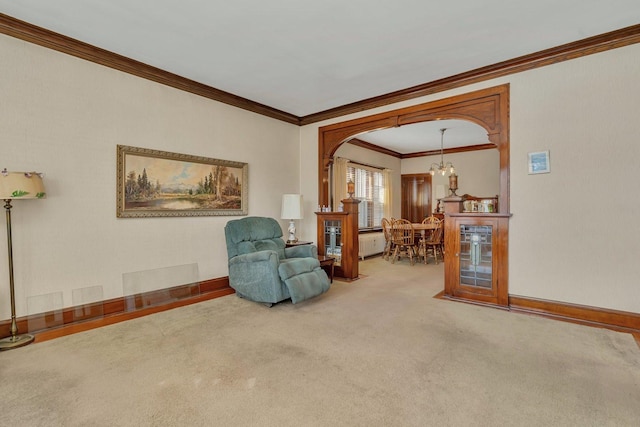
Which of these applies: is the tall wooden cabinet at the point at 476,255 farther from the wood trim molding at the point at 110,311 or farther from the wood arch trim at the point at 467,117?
the wood trim molding at the point at 110,311

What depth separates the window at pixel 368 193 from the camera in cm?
733

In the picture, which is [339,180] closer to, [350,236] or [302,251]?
[350,236]

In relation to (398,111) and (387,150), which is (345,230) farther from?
(387,150)

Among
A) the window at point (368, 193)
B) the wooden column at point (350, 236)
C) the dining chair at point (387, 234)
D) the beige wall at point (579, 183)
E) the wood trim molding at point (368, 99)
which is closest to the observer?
the wood trim molding at point (368, 99)

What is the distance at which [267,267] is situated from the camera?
11.5 ft

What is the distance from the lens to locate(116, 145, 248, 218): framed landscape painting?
3512 millimetres

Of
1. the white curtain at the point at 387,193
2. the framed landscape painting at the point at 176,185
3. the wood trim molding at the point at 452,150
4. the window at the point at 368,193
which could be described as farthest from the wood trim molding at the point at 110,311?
the wood trim molding at the point at 452,150

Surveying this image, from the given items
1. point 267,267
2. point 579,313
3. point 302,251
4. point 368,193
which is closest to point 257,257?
point 267,267

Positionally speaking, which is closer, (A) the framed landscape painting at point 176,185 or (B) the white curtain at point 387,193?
(A) the framed landscape painting at point 176,185

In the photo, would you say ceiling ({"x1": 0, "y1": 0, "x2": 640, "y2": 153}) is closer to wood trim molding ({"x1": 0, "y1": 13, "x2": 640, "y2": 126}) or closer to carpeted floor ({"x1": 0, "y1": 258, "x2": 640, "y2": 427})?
wood trim molding ({"x1": 0, "y1": 13, "x2": 640, "y2": 126})

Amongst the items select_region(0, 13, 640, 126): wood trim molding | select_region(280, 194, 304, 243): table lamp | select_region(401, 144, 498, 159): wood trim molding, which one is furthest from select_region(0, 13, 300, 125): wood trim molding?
select_region(401, 144, 498, 159): wood trim molding

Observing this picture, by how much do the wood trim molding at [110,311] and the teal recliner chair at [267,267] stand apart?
50 cm

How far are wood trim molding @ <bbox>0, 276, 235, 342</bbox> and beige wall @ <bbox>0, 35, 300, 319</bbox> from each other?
11cm

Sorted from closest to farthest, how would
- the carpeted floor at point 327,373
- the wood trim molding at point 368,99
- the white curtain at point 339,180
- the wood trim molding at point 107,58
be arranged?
the carpeted floor at point 327,373, the wood trim molding at point 107,58, the wood trim molding at point 368,99, the white curtain at point 339,180
